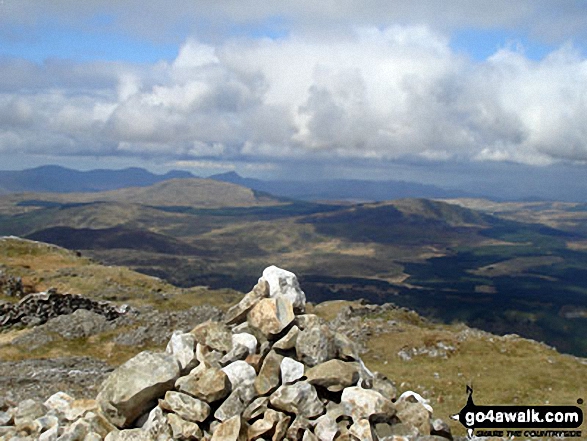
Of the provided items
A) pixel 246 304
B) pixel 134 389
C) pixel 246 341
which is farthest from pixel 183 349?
pixel 246 304

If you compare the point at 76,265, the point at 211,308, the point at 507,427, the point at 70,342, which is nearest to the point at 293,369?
the point at 507,427

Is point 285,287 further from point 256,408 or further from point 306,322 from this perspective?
point 256,408

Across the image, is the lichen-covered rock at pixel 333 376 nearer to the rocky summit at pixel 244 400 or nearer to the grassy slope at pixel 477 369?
the rocky summit at pixel 244 400

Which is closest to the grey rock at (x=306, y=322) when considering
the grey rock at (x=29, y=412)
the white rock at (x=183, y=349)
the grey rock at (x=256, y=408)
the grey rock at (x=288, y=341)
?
the grey rock at (x=288, y=341)

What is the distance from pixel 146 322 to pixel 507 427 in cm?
4955

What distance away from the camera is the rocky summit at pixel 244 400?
68.1 ft

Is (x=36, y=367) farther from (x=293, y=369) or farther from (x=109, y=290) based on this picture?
(x=109, y=290)

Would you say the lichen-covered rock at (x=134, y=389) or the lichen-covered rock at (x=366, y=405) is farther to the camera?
the lichen-covered rock at (x=134, y=389)

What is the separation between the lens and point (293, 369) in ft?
74.4

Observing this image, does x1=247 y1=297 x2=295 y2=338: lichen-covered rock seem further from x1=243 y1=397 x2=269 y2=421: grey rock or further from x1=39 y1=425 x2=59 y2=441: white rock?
x1=39 y1=425 x2=59 y2=441: white rock

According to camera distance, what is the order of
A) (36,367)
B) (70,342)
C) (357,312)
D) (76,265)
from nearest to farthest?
(36,367) < (70,342) < (357,312) < (76,265)

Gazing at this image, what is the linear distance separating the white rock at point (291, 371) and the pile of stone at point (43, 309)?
169 feet

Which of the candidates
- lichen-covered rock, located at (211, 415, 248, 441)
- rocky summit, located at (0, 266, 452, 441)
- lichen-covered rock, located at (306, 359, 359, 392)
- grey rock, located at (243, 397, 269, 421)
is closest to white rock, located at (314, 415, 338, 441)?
rocky summit, located at (0, 266, 452, 441)

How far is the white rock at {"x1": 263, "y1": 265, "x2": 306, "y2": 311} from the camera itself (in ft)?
92.0
